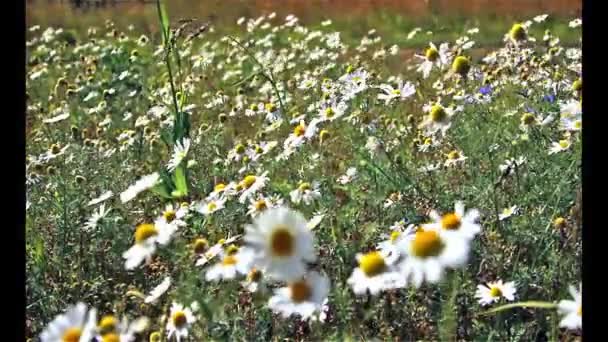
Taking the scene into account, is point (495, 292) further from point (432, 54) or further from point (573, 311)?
point (432, 54)

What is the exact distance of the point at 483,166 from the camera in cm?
192

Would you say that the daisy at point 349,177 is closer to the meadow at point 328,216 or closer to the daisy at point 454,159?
the meadow at point 328,216

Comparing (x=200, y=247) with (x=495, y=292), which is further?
(x=200, y=247)

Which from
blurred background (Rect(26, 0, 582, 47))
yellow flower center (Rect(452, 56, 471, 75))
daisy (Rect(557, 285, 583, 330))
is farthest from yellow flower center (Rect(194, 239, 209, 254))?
blurred background (Rect(26, 0, 582, 47))

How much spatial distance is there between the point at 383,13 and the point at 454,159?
2520 millimetres

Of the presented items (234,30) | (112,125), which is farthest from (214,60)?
(112,125)

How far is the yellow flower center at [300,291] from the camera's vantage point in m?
0.97

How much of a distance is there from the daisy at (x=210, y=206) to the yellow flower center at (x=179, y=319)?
43 cm

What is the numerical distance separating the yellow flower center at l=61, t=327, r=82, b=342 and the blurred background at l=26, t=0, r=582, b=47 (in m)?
2.26

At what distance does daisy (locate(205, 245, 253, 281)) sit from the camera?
1.15 metres

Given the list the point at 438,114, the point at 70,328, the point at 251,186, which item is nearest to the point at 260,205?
the point at 251,186

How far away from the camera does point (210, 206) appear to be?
1590 millimetres
